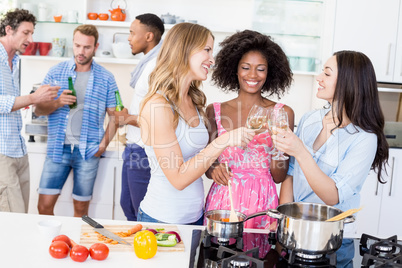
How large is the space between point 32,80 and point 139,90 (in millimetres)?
1704

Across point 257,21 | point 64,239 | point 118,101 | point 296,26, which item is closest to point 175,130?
point 64,239

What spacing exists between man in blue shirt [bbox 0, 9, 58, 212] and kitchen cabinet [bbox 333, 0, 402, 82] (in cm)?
233

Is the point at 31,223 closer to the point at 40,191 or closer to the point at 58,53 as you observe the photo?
the point at 40,191

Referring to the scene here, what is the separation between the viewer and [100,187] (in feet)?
11.3

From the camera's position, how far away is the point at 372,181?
11.8 feet

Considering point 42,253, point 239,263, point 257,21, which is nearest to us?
point 239,263

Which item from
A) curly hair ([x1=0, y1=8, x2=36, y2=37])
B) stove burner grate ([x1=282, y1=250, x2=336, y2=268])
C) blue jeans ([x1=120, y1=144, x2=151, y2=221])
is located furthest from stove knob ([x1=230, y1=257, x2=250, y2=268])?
curly hair ([x1=0, y1=8, x2=36, y2=37])

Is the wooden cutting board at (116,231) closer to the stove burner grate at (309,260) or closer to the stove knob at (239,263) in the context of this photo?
the stove knob at (239,263)

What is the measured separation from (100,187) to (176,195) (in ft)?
5.77

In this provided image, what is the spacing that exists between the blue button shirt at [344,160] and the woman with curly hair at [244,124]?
19cm

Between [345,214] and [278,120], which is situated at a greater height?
[278,120]

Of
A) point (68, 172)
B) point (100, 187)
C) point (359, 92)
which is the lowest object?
point (100, 187)

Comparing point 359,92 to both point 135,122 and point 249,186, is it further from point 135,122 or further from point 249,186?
point 135,122

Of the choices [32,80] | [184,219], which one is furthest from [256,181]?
[32,80]
